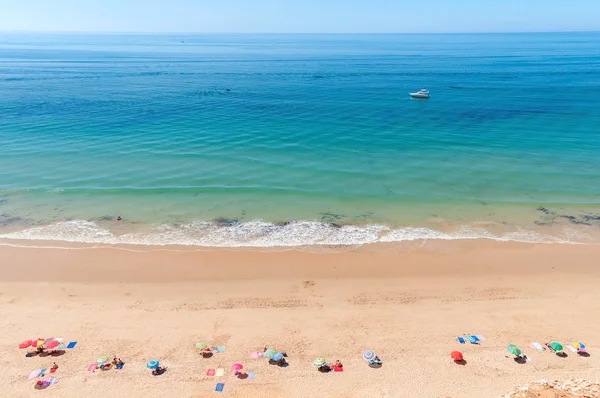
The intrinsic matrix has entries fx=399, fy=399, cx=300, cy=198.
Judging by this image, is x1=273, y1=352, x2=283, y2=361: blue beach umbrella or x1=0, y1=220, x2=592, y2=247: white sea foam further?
x1=0, y1=220, x2=592, y2=247: white sea foam

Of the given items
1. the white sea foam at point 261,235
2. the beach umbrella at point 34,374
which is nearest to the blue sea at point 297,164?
the white sea foam at point 261,235

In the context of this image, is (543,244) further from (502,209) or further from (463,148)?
(463,148)

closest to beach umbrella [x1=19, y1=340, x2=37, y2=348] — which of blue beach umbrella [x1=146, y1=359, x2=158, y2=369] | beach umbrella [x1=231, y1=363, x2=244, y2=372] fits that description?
blue beach umbrella [x1=146, y1=359, x2=158, y2=369]

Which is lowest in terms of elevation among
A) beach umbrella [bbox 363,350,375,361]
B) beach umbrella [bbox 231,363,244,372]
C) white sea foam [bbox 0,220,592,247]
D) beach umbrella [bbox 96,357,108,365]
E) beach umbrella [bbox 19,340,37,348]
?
beach umbrella [bbox 231,363,244,372]

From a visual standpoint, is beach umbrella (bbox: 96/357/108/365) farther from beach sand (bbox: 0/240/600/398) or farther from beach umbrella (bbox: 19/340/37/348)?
beach umbrella (bbox: 19/340/37/348)

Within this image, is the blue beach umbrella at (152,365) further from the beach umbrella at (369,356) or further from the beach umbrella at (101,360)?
the beach umbrella at (369,356)

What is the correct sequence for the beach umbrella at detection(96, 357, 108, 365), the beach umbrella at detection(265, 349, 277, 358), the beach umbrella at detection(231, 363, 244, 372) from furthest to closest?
the beach umbrella at detection(265, 349, 277, 358)
the beach umbrella at detection(96, 357, 108, 365)
the beach umbrella at detection(231, 363, 244, 372)

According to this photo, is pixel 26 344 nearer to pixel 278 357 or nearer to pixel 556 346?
pixel 278 357
